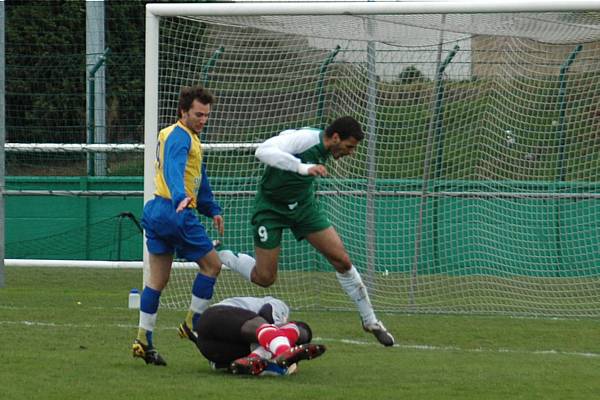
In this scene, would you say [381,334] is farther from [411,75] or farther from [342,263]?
[411,75]

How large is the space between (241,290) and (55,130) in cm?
746

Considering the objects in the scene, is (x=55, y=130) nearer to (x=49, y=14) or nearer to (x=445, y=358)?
(x=49, y=14)

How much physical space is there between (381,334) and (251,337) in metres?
1.99

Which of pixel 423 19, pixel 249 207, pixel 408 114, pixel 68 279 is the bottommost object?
pixel 68 279

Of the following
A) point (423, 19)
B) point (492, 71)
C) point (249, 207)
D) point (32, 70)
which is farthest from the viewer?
point (32, 70)

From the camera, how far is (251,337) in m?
7.89

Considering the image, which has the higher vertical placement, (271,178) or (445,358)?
(271,178)

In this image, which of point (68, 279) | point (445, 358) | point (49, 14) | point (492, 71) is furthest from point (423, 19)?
point (49, 14)

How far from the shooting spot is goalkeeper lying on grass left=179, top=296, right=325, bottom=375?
7750mm

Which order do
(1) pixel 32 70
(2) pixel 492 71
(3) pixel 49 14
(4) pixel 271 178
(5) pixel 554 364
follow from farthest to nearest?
1. (3) pixel 49 14
2. (1) pixel 32 70
3. (2) pixel 492 71
4. (4) pixel 271 178
5. (5) pixel 554 364

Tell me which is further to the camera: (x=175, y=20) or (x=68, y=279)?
(x=68, y=279)

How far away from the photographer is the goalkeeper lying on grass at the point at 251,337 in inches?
305

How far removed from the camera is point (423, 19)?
12562mm

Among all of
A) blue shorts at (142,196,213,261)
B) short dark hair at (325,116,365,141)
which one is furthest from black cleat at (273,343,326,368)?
short dark hair at (325,116,365,141)
